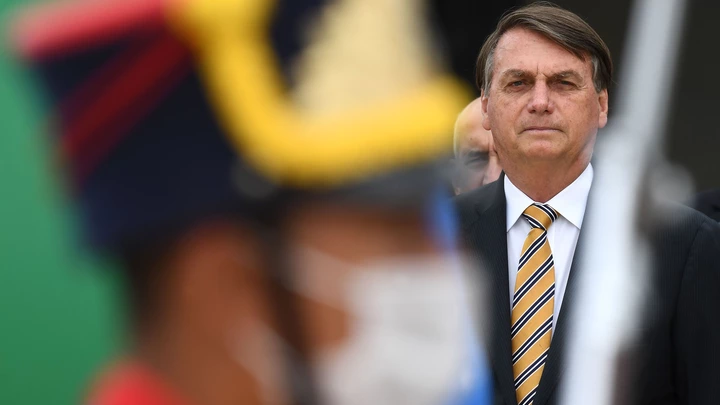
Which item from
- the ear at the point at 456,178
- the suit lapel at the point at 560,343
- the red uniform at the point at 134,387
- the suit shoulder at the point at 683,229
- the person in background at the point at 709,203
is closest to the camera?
the red uniform at the point at 134,387

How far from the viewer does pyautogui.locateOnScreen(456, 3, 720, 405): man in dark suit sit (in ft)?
4.44

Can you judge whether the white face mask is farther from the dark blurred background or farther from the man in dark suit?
the man in dark suit

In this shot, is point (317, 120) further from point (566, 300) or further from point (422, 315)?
point (566, 300)

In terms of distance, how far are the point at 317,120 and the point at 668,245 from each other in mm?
915

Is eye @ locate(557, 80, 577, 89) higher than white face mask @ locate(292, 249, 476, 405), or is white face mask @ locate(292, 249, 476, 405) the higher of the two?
white face mask @ locate(292, 249, 476, 405)

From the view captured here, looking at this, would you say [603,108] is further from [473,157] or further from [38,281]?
[473,157]

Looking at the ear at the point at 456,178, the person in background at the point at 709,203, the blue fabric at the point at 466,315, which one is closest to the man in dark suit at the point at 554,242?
the blue fabric at the point at 466,315

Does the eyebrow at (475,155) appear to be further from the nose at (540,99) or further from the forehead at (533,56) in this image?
the nose at (540,99)

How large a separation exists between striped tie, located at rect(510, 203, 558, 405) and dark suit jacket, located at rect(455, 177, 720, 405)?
13 millimetres

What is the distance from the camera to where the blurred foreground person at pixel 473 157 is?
2537mm

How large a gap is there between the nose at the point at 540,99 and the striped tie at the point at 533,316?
0.30m

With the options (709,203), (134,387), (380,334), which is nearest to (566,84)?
(380,334)

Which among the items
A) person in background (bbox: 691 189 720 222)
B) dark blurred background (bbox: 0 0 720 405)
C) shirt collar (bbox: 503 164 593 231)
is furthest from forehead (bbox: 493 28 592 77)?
person in background (bbox: 691 189 720 222)

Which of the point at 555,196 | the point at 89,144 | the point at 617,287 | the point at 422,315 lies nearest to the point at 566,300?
the point at 555,196
